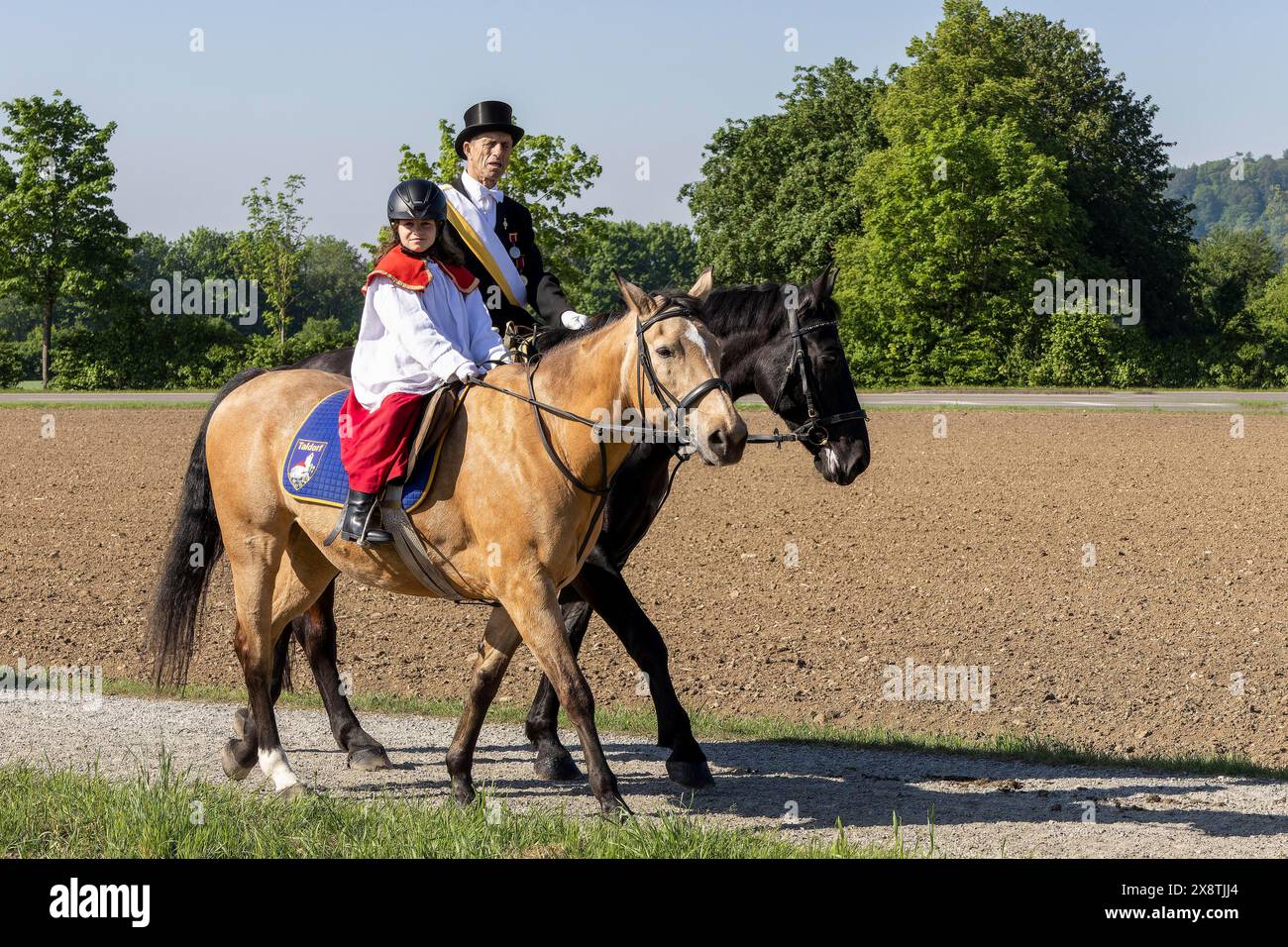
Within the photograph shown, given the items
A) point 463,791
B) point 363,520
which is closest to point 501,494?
point 363,520

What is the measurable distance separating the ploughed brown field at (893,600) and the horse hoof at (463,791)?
149 centimetres

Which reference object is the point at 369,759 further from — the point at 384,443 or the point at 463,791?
the point at 384,443

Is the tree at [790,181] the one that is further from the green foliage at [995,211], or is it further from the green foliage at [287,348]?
the green foliage at [287,348]

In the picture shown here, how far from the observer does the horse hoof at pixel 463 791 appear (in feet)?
21.4

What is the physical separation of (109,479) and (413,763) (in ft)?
53.9

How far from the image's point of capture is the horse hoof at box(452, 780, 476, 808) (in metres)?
6.53

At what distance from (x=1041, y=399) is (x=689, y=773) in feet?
115

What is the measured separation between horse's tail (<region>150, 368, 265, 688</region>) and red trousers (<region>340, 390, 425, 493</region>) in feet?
5.25

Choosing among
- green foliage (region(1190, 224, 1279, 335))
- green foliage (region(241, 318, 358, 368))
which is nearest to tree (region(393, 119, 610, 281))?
green foliage (region(241, 318, 358, 368))

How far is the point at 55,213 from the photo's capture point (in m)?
55.5

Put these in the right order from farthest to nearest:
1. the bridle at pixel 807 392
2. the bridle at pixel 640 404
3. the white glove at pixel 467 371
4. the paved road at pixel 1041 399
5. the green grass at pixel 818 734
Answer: the paved road at pixel 1041 399, the bridle at pixel 807 392, the green grass at pixel 818 734, the white glove at pixel 467 371, the bridle at pixel 640 404
